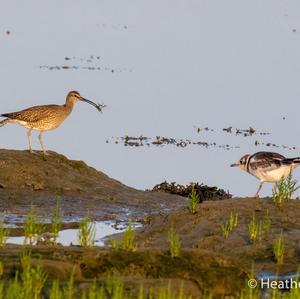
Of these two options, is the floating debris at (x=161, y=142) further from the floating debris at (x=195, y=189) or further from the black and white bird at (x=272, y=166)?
the black and white bird at (x=272, y=166)

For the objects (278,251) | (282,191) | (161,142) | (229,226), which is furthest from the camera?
(161,142)

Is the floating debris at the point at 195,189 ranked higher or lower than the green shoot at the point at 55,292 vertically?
higher

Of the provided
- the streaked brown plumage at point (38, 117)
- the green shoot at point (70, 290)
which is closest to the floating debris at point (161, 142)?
the streaked brown plumage at point (38, 117)

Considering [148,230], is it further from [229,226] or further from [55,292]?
[55,292]

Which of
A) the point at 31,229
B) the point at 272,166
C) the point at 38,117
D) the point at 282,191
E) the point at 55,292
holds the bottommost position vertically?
the point at 55,292

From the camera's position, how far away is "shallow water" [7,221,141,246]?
14.9 metres

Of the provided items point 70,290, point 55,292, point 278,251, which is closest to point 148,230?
point 278,251

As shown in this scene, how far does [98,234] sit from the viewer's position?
623 inches

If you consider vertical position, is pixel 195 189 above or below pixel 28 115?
below

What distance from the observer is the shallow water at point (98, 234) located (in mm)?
14859

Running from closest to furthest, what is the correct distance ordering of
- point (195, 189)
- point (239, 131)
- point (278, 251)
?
1. point (278, 251)
2. point (195, 189)
3. point (239, 131)

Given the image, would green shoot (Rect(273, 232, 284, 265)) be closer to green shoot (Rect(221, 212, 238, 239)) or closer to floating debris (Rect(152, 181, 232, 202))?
green shoot (Rect(221, 212, 238, 239))

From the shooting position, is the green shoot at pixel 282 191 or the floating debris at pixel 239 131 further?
the floating debris at pixel 239 131

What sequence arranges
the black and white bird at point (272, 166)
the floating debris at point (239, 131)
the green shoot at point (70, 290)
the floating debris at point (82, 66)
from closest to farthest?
the green shoot at point (70, 290)
the black and white bird at point (272, 166)
the floating debris at point (239, 131)
the floating debris at point (82, 66)
